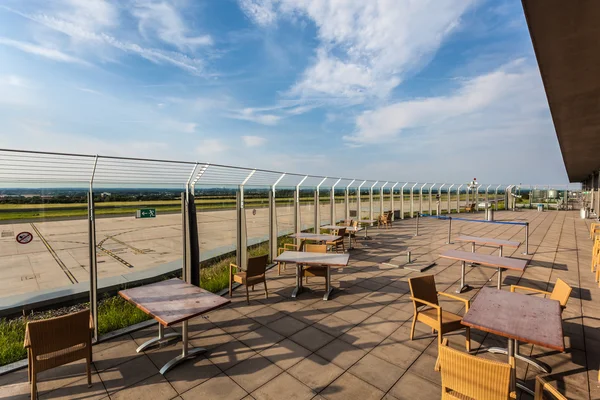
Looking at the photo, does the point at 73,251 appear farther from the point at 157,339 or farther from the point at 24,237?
the point at 157,339

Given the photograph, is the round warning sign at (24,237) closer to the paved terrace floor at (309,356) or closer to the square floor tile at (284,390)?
the paved terrace floor at (309,356)

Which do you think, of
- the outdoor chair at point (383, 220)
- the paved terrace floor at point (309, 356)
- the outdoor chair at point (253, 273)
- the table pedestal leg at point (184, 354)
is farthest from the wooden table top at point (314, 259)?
the outdoor chair at point (383, 220)

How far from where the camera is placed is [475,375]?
187 centimetres

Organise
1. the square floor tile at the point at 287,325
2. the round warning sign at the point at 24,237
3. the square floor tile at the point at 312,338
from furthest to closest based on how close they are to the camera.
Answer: the square floor tile at the point at 287,325 → the square floor tile at the point at 312,338 → the round warning sign at the point at 24,237

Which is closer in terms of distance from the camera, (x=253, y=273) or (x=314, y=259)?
(x=253, y=273)

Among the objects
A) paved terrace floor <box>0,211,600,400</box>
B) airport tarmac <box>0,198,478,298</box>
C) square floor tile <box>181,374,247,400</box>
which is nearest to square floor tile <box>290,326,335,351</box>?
paved terrace floor <box>0,211,600,400</box>

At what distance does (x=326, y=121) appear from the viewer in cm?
2127

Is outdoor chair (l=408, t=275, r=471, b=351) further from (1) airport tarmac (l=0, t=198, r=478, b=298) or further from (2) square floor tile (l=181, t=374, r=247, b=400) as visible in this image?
(1) airport tarmac (l=0, t=198, r=478, b=298)

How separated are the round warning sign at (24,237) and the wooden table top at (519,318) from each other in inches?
216

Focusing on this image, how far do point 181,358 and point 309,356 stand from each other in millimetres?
1588

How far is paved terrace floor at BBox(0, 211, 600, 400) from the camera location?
279 cm

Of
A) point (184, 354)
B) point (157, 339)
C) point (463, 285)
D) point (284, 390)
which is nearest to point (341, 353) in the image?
point (284, 390)

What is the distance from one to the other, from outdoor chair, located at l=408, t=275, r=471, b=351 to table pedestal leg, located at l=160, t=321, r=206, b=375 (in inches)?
116

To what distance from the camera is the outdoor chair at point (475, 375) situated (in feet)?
5.82
